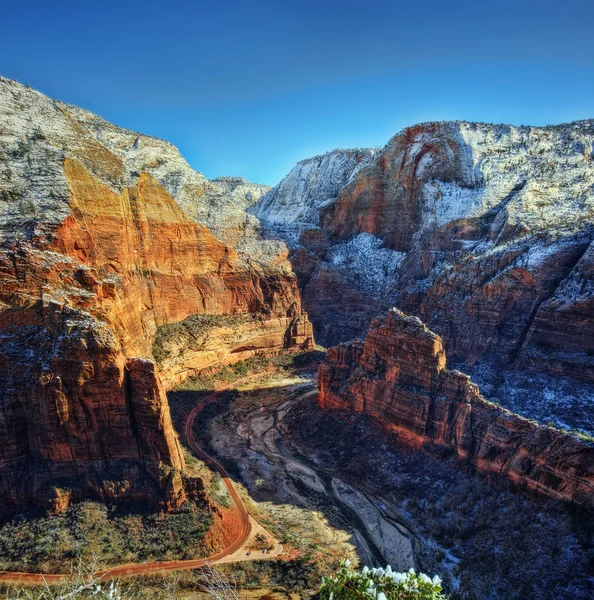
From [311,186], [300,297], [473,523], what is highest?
[311,186]

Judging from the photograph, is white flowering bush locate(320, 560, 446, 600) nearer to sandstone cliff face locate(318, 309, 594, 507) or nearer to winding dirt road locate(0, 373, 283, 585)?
winding dirt road locate(0, 373, 283, 585)

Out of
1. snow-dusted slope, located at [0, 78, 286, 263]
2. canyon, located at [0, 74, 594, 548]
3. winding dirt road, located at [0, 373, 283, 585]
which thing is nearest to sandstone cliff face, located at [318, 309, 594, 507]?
canyon, located at [0, 74, 594, 548]

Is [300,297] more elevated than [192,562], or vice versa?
[300,297]

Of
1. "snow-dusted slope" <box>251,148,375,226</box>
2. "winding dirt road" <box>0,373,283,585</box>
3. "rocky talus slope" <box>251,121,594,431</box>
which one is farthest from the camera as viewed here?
"snow-dusted slope" <box>251,148,375,226</box>

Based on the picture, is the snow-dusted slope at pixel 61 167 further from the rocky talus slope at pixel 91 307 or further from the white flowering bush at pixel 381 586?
the white flowering bush at pixel 381 586

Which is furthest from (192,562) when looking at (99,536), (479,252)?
(479,252)

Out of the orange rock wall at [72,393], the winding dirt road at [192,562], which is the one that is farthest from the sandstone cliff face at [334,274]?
the winding dirt road at [192,562]

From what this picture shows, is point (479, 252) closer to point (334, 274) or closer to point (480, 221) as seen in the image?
point (480, 221)
